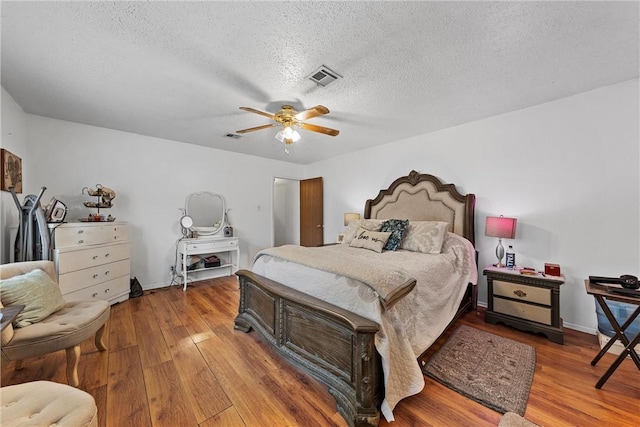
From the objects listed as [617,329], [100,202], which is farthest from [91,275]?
[617,329]

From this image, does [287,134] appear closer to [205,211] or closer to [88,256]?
[205,211]

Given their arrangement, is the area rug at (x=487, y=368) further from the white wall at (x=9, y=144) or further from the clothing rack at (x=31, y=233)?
the white wall at (x=9, y=144)

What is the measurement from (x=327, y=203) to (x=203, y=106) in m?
3.02

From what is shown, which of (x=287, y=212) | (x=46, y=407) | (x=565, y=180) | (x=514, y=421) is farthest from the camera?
(x=287, y=212)

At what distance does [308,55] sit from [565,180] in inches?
114

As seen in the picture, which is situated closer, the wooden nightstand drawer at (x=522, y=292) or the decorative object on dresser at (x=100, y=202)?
the wooden nightstand drawer at (x=522, y=292)

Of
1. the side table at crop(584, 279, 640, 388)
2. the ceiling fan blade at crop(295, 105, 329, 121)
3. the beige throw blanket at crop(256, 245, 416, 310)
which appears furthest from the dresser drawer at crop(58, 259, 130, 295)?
the side table at crop(584, 279, 640, 388)

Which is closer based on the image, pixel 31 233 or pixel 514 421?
pixel 514 421

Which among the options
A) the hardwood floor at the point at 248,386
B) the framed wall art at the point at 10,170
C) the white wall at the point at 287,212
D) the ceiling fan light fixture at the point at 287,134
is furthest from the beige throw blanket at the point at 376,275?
the white wall at the point at 287,212

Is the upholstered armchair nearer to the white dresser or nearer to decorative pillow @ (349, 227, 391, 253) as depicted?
the white dresser

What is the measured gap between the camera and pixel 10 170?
2.25m

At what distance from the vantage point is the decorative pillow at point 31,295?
147cm

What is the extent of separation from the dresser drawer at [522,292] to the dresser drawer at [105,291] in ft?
15.1

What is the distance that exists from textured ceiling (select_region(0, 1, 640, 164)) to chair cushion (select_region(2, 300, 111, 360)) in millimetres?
1919
